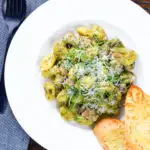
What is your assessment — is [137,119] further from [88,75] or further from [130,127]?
[88,75]

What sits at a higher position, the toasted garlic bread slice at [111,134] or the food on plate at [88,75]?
the food on plate at [88,75]

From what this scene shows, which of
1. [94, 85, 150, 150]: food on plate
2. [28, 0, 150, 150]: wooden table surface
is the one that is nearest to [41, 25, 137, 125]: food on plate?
[94, 85, 150, 150]: food on plate

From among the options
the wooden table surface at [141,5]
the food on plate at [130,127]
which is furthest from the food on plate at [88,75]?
the wooden table surface at [141,5]

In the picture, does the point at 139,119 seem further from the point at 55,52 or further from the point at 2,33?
the point at 2,33

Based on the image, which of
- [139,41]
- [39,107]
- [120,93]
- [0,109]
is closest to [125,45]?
[139,41]

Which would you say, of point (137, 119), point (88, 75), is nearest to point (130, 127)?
point (137, 119)

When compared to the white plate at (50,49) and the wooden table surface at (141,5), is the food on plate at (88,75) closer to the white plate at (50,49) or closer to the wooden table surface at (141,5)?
the white plate at (50,49)
